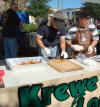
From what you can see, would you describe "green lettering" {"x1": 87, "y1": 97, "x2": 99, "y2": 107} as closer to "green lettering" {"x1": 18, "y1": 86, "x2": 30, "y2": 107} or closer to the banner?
the banner

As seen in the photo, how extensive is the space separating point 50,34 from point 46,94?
1010 millimetres

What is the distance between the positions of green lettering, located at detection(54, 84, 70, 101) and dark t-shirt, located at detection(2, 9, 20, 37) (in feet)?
6.52

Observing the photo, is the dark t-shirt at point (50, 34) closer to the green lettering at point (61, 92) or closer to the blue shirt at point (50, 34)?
the blue shirt at point (50, 34)

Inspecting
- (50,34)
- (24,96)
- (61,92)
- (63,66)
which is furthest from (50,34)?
(24,96)

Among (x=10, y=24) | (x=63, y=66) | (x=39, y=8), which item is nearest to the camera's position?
(x=63, y=66)

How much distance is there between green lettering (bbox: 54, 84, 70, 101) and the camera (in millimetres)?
1534

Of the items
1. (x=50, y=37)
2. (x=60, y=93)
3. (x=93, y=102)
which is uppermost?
(x=50, y=37)

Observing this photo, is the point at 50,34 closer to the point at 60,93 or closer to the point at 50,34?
the point at 50,34

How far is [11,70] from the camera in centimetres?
162

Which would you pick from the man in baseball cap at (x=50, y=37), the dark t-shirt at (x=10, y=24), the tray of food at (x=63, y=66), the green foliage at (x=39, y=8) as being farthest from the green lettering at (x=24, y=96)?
the green foliage at (x=39, y=8)

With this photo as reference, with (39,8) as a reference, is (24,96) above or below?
below

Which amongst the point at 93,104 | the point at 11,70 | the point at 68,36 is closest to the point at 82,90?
the point at 93,104

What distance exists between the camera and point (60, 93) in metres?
1.55

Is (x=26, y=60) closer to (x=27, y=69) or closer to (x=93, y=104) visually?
(x=27, y=69)
